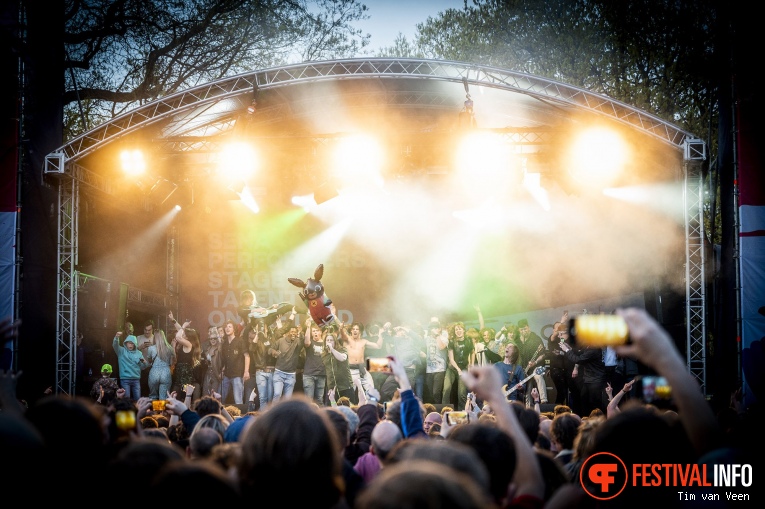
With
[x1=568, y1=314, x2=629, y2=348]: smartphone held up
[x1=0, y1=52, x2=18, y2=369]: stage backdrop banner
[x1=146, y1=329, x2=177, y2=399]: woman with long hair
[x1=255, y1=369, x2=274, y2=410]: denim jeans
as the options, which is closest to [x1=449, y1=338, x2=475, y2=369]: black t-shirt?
[x1=255, y1=369, x2=274, y2=410]: denim jeans

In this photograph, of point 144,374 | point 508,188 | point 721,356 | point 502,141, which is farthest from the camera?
point 508,188

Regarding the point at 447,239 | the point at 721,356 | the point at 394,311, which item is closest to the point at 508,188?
the point at 447,239

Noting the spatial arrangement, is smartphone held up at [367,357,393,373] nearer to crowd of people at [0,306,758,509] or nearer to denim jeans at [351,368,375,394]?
crowd of people at [0,306,758,509]

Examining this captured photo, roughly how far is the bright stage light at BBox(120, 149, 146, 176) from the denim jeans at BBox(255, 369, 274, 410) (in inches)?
174

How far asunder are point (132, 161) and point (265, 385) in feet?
15.8

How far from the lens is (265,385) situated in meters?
12.9

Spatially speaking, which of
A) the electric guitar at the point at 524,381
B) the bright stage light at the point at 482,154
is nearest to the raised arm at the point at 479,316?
the electric guitar at the point at 524,381

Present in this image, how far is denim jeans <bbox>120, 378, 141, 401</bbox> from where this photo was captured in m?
12.7

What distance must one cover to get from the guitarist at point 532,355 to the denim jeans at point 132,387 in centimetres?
704

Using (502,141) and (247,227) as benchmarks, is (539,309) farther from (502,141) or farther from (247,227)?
(247,227)

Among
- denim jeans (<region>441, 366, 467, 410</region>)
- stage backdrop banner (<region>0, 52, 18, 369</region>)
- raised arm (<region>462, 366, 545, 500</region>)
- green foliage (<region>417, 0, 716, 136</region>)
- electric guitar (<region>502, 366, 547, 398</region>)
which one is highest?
green foliage (<region>417, 0, 716, 136</region>)

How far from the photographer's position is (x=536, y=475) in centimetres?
254

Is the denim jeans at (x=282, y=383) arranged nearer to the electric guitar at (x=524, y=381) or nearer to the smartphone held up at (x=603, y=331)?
the electric guitar at (x=524, y=381)

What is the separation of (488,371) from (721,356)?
29.1 feet
